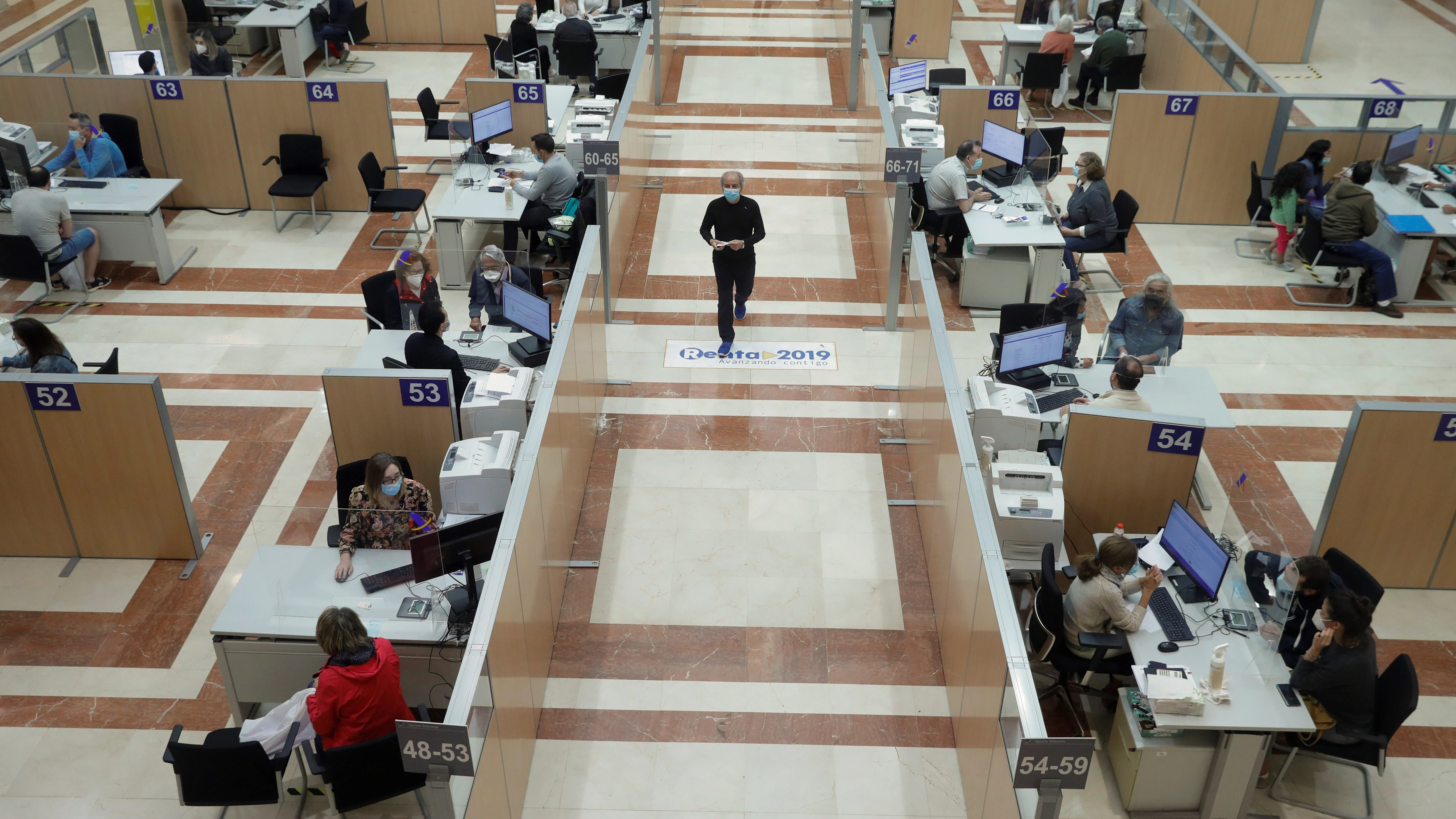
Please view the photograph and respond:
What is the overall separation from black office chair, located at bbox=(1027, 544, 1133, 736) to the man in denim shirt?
8.36 ft

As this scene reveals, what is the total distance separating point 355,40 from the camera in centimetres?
1442

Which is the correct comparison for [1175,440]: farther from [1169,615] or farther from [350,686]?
[350,686]

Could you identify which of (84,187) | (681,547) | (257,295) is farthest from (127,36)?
(681,547)

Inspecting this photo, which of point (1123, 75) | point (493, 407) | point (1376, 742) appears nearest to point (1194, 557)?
point (1376, 742)

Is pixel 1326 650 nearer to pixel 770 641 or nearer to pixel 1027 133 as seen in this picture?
pixel 770 641

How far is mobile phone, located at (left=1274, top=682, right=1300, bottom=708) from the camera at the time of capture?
5.19 m

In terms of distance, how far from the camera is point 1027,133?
10.9m

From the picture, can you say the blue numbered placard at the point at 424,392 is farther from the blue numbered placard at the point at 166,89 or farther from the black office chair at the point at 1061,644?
the blue numbered placard at the point at 166,89

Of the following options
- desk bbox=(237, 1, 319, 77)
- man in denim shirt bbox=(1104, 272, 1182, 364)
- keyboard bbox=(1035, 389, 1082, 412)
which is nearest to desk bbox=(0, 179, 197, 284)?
desk bbox=(237, 1, 319, 77)

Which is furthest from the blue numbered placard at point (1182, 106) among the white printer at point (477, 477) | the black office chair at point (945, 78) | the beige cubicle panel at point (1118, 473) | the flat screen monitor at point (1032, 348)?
the white printer at point (477, 477)

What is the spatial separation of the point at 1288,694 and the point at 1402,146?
7.11 metres

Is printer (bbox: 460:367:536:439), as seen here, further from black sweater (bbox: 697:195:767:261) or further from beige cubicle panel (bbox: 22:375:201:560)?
black sweater (bbox: 697:195:767:261)

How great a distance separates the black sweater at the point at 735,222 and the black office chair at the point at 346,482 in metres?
2.98

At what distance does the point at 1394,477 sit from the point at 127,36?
54.9ft
